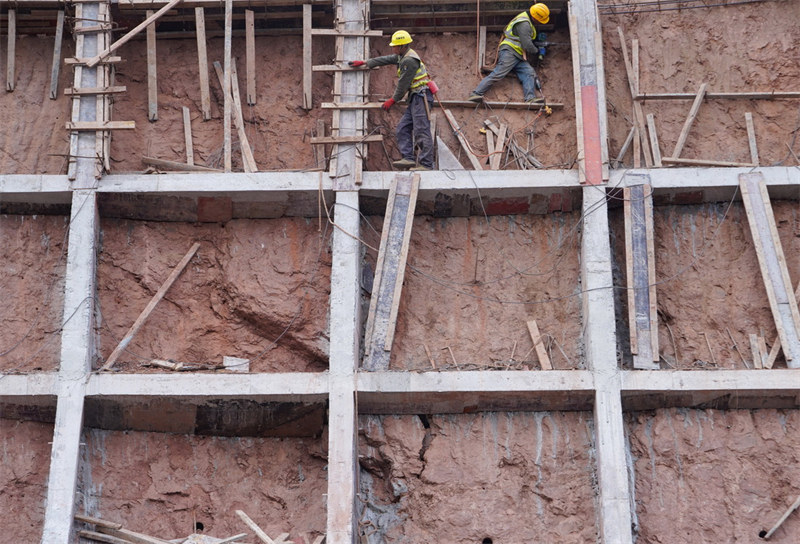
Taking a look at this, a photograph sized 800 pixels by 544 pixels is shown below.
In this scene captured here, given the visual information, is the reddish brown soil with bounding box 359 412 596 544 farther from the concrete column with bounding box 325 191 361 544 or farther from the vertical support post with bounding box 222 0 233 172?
the vertical support post with bounding box 222 0 233 172

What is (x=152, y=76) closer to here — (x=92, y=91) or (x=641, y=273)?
(x=92, y=91)

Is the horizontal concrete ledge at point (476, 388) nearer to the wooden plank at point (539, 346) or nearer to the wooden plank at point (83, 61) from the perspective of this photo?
the wooden plank at point (539, 346)

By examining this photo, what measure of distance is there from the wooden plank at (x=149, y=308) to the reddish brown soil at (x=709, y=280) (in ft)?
17.2

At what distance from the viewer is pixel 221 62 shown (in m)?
17.0

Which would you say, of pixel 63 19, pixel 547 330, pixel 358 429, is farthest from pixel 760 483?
pixel 63 19

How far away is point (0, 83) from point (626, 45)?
812 centimetres

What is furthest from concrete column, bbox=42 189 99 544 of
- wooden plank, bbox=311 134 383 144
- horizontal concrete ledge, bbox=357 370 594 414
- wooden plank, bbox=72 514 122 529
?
horizontal concrete ledge, bbox=357 370 594 414

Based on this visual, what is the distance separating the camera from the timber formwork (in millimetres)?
14727

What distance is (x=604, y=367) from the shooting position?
1497cm

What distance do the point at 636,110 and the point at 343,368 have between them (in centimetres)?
505

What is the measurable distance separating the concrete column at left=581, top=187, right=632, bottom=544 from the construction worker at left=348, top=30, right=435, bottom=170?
207cm

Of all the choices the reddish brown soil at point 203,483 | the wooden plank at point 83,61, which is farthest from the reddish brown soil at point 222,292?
the wooden plank at point 83,61

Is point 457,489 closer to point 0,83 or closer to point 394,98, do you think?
point 394,98

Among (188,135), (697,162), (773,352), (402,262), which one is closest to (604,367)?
(773,352)
